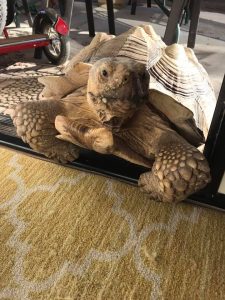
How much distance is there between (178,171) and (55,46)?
159cm

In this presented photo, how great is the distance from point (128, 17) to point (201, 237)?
5.72 feet

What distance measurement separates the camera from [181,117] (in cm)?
90

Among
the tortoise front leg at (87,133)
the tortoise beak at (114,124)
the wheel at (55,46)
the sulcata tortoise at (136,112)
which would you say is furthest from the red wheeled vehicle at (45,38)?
the tortoise beak at (114,124)

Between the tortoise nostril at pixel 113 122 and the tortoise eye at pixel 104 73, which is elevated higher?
the tortoise eye at pixel 104 73

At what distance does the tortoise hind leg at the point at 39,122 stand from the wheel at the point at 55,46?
3.67ft

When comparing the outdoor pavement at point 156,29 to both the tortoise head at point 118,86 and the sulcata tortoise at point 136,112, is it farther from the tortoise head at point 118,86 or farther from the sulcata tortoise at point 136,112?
the tortoise head at point 118,86

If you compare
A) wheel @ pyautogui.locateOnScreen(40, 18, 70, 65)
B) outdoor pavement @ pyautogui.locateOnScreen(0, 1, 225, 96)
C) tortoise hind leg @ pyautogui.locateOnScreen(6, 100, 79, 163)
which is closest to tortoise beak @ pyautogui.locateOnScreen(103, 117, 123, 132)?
tortoise hind leg @ pyautogui.locateOnScreen(6, 100, 79, 163)

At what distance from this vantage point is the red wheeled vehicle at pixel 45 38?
181 centimetres

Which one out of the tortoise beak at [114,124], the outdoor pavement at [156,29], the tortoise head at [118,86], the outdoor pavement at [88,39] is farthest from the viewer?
the outdoor pavement at [156,29]

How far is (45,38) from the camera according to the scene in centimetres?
198

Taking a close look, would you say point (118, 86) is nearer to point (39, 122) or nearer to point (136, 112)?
point (136, 112)

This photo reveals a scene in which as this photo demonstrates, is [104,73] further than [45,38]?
No

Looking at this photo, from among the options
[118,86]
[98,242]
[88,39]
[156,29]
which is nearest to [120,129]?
[118,86]

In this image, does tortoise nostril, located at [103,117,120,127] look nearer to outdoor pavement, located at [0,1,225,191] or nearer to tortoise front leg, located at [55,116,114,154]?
tortoise front leg, located at [55,116,114,154]
